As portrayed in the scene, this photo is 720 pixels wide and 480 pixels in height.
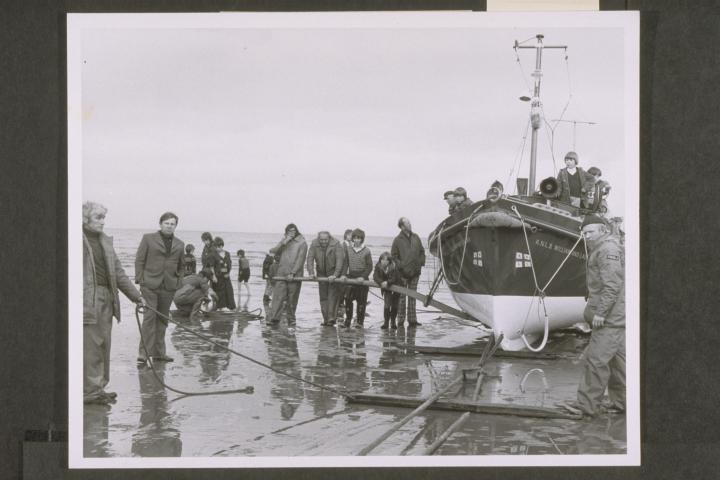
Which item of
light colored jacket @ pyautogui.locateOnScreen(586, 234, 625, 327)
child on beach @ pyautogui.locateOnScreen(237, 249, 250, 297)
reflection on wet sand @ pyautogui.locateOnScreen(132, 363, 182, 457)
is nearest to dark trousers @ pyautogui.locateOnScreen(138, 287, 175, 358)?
reflection on wet sand @ pyautogui.locateOnScreen(132, 363, 182, 457)

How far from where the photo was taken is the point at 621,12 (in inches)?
165

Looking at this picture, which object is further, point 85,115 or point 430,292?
point 430,292

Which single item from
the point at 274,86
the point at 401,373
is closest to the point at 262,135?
the point at 274,86

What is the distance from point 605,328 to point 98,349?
256 centimetres

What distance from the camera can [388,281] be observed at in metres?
5.19

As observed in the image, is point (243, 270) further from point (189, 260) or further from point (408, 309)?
point (408, 309)

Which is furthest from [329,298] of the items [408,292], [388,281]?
[408,292]
